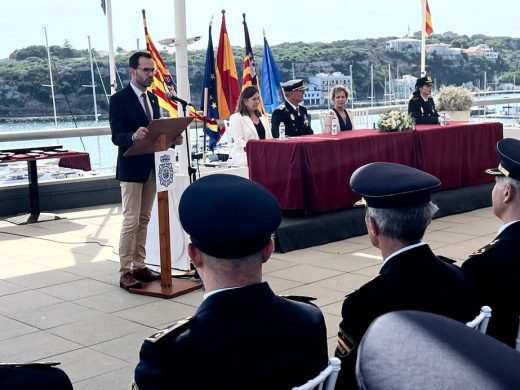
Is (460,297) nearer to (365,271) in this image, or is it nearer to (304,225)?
(365,271)

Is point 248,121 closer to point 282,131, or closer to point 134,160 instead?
point 282,131

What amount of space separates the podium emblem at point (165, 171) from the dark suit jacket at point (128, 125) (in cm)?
18

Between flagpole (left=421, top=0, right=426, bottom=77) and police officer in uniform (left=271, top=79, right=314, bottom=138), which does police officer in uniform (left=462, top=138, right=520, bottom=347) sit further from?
flagpole (left=421, top=0, right=426, bottom=77)

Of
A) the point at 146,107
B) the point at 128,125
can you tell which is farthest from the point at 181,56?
the point at 128,125

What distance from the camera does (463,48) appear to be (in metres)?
17.2

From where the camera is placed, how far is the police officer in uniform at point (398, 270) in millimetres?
2188

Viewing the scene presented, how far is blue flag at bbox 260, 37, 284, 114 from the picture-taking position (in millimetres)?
12438

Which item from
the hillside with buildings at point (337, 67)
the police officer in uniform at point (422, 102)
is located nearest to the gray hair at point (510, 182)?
the police officer in uniform at point (422, 102)

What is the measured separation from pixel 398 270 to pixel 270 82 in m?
10.4

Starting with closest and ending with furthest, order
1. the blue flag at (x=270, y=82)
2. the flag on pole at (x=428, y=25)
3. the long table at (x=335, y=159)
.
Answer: the long table at (x=335, y=159)
the blue flag at (x=270, y=82)
the flag on pole at (x=428, y=25)

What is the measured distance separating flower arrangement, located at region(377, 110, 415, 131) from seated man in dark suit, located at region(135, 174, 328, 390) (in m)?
6.34

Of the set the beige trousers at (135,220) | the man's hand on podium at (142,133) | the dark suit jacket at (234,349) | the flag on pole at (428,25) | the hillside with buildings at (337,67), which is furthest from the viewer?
the hillside with buildings at (337,67)

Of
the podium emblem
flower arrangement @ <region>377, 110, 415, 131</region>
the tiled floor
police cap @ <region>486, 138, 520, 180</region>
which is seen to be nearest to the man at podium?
the podium emblem

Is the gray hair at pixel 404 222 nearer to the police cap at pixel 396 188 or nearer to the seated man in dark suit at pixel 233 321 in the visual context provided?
the police cap at pixel 396 188
